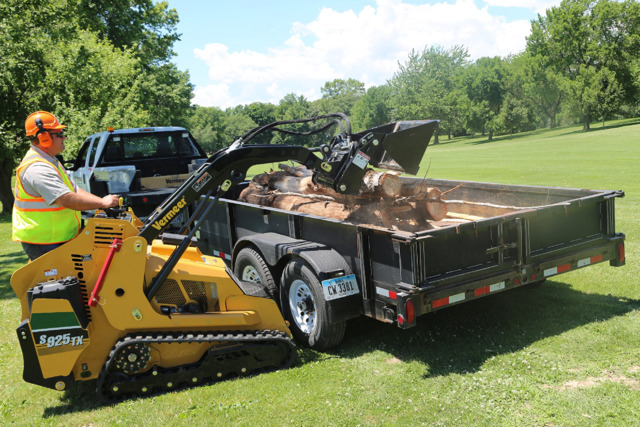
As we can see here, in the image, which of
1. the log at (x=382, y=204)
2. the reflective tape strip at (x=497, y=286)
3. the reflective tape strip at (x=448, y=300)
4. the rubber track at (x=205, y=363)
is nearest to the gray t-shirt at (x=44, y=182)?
the rubber track at (x=205, y=363)

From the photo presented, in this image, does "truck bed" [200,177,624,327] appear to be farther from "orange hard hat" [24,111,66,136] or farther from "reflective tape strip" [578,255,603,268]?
"orange hard hat" [24,111,66,136]

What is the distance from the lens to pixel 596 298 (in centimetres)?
625

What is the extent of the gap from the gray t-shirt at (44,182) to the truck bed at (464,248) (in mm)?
2251

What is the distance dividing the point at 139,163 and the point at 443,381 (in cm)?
773

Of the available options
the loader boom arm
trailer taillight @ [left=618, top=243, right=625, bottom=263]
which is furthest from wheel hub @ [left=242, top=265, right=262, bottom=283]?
Answer: trailer taillight @ [left=618, top=243, right=625, bottom=263]

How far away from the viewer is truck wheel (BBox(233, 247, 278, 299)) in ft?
19.1

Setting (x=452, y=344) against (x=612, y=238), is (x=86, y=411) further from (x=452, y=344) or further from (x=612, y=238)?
(x=612, y=238)

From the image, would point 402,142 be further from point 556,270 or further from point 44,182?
point 44,182

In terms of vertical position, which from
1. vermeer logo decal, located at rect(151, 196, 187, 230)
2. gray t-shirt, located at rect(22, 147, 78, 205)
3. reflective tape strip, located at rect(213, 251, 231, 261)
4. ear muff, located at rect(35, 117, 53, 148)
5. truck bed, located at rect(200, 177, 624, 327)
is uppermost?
ear muff, located at rect(35, 117, 53, 148)

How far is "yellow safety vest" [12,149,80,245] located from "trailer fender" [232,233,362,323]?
1.96m

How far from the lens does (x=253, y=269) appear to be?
245 inches

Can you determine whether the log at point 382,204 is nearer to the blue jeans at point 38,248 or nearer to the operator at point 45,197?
the operator at point 45,197

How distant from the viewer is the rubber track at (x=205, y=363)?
4465 millimetres

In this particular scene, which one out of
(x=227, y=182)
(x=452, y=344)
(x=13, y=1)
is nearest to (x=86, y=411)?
(x=227, y=182)
